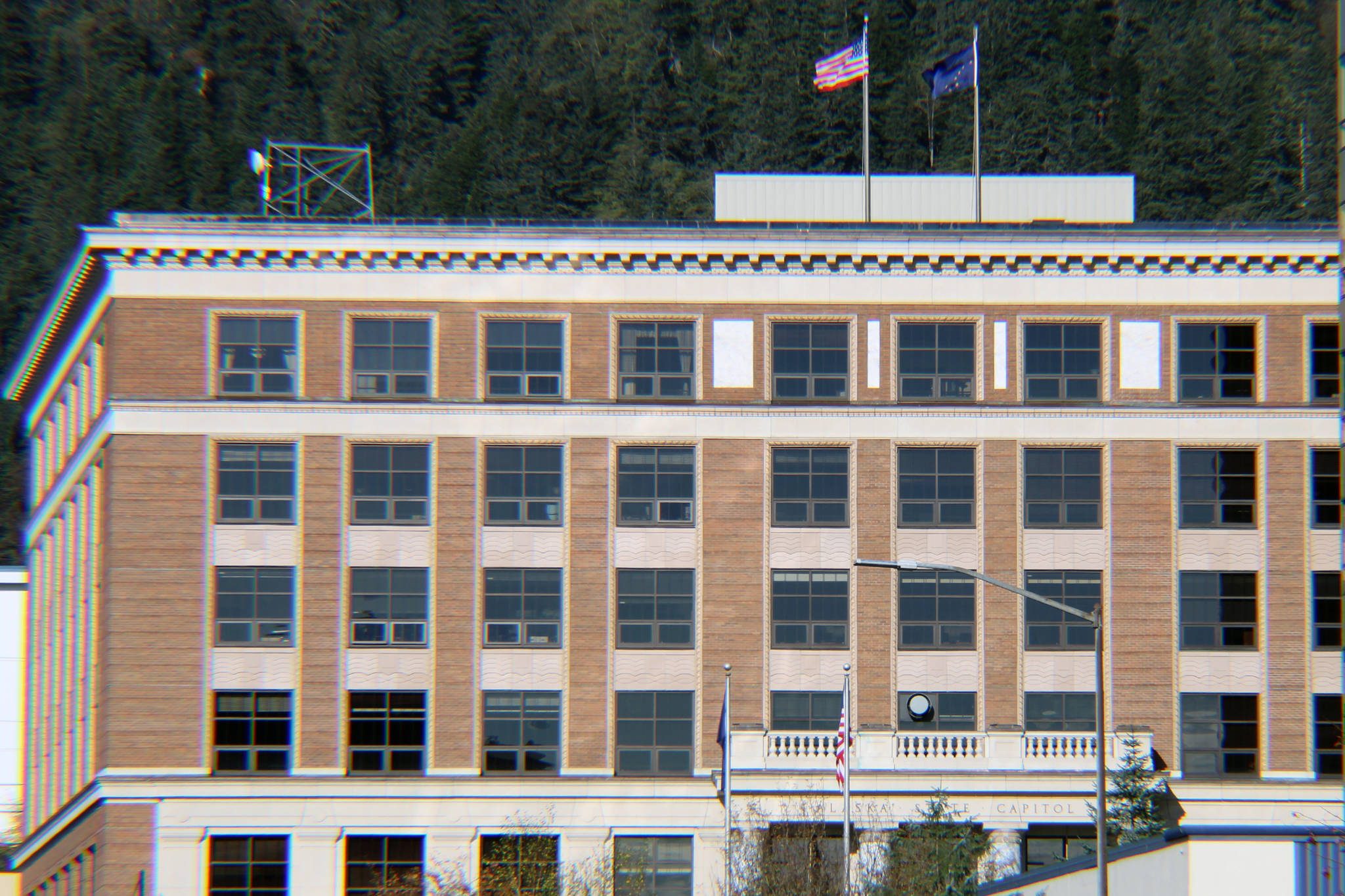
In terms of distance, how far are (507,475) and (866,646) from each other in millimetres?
11137

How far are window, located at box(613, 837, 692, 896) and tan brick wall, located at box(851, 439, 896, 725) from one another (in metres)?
6.09

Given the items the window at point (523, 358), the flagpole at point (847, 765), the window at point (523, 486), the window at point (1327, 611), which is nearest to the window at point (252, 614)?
the window at point (523, 486)

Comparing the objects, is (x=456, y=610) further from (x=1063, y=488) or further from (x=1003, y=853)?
(x=1063, y=488)

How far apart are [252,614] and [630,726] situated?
36.0ft

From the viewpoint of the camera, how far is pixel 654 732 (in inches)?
1487

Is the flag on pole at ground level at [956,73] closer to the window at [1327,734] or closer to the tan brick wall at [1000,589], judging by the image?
the tan brick wall at [1000,589]

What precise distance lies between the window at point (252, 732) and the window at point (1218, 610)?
82.8ft

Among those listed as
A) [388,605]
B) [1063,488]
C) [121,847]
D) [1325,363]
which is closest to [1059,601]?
[1063,488]

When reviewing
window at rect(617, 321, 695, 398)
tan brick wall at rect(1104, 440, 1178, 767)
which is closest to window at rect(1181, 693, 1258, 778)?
tan brick wall at rect(1104, 440, 1178, 767)

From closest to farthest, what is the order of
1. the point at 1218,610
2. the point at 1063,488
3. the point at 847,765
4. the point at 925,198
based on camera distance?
the point at 847,765 → the point at 1218,610 → the point at 1063,488 → the point at 925,198

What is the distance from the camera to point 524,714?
124ft

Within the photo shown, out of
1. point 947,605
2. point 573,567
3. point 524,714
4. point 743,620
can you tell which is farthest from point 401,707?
point 947,605

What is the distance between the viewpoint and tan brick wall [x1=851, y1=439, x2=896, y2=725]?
3781 centimetres

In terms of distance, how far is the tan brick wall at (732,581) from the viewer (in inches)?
1485
